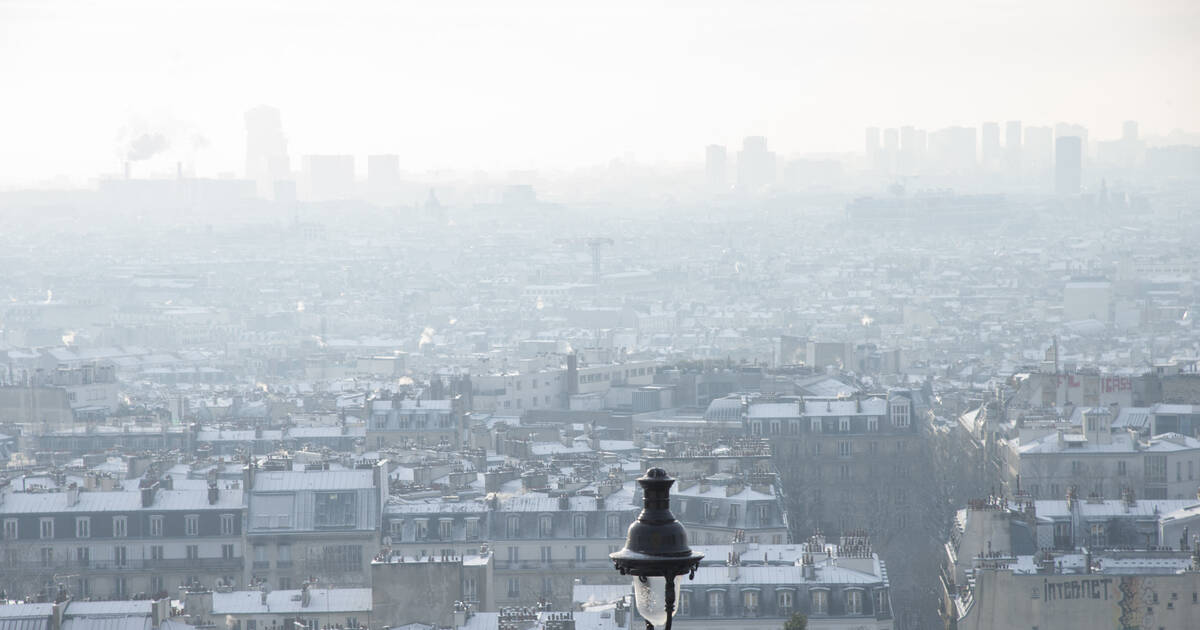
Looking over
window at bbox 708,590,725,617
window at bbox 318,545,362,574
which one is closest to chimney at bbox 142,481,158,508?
window at bbox 318,545,362,574

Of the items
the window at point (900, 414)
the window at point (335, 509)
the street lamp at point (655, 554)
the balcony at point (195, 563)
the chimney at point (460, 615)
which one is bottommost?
the balcony at point (195, 563)

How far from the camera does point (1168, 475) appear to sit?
35.1 metres

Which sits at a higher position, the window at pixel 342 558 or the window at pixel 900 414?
the window at pixel 900 414

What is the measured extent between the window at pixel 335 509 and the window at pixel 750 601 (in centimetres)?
647

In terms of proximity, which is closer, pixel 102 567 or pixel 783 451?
pixel 102 567

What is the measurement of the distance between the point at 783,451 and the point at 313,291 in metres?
135

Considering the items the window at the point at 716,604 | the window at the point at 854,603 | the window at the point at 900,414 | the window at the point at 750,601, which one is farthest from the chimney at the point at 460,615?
the window at the point at 900,414

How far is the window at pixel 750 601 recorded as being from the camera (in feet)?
75.4

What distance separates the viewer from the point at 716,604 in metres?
23.0

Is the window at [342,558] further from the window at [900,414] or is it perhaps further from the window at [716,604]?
the window at [900,414]

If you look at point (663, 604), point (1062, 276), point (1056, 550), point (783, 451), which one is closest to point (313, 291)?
point (1062, 276)

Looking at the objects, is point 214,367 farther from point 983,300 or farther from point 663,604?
point 663,604

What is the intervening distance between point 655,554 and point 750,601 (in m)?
14.1

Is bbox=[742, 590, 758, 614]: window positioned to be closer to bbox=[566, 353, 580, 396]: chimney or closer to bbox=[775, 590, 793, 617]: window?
bbox=[775, 590, 793, 617]: window
